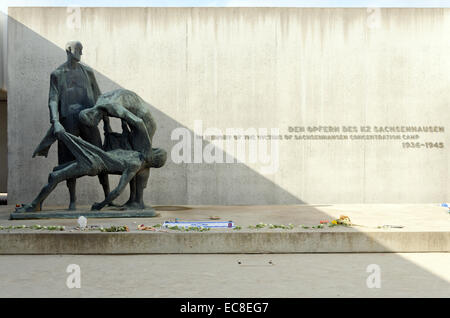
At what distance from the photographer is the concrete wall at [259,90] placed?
1008 cm

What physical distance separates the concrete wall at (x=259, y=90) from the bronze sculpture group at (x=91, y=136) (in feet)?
9.64

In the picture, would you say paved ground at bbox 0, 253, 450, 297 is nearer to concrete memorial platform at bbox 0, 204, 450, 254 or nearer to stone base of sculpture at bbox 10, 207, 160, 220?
concrete memorial platform at bbox 0, 204, 450, 254

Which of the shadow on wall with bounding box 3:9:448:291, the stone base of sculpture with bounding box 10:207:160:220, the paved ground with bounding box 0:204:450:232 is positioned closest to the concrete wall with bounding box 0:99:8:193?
the shadow on wall with bounding box 3:9:448:291

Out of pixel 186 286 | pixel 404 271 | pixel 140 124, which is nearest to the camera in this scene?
pixel 186 286

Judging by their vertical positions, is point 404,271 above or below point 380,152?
below

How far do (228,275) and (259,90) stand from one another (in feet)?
19.9

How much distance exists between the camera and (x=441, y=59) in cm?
1030

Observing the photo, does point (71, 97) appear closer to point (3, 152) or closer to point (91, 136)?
point (91, 136)

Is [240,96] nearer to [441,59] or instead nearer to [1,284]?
[441,59]

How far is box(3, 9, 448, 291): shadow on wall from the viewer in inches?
395

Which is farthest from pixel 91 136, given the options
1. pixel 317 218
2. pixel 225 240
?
pixel 317 218


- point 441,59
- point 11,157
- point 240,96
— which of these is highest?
point 441,59
